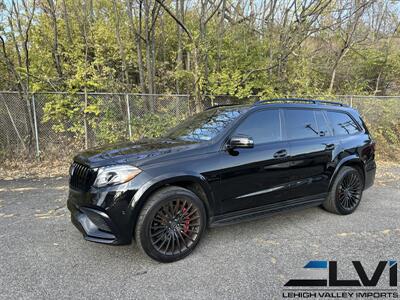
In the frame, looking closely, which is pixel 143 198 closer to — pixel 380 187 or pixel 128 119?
pixel 380 187

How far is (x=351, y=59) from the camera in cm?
1459

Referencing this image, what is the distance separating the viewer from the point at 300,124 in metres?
4.29

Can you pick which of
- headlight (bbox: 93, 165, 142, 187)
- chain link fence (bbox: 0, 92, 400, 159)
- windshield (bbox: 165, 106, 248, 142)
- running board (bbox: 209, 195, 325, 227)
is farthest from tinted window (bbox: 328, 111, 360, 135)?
chain link fence (bbox: 0, 92, 400, 159)

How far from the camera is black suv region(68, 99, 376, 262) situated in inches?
120

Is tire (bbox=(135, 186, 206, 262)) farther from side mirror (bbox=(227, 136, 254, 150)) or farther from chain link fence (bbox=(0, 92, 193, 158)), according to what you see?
chain link fence (bbox=(0, 92, 193, 158))

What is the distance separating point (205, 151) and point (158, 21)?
9.48 meters

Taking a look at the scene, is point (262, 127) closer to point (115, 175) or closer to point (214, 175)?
point (214, 175)

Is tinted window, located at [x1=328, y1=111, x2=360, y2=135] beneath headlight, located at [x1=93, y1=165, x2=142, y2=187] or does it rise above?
above

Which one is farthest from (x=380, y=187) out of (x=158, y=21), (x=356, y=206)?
(x=158, y=21)

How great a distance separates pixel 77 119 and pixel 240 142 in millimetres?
6515

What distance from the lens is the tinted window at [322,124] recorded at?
450cm

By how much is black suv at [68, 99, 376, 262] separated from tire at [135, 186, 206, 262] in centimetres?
1

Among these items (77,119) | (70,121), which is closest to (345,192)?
(77,119)

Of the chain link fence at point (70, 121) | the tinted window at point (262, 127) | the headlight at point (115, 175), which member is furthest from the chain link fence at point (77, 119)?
the headlight at point (115, 175)
